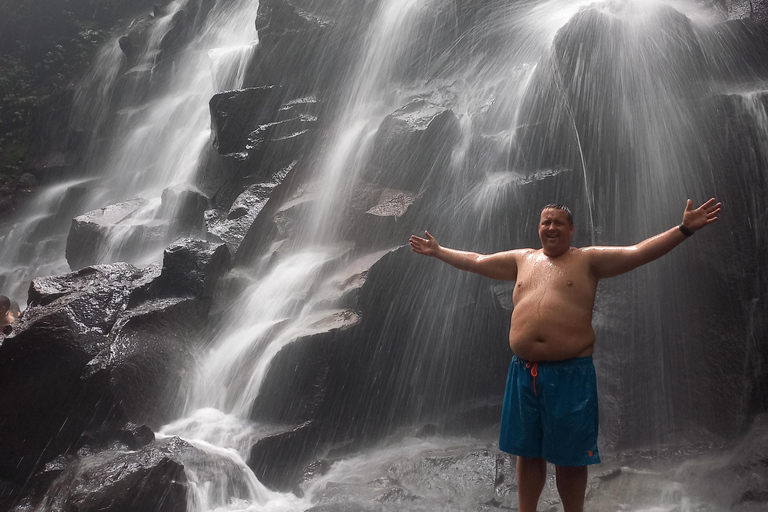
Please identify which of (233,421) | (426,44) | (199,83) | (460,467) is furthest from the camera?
(199,83)

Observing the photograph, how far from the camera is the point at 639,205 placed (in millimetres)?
6281

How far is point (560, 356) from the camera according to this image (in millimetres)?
2934

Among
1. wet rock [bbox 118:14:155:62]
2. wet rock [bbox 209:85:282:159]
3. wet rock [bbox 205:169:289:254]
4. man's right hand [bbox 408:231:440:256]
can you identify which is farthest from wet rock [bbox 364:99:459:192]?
wet rock [bbox 118:14:155:62]

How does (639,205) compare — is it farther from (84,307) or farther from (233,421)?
(84,307)

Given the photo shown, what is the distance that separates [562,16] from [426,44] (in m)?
2.56

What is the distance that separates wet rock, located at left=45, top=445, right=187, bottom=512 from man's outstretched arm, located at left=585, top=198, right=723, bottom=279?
3.96 m

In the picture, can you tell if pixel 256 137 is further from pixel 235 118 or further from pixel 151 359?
pixel 151 359

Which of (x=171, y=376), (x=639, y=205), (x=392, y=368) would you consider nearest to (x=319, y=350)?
(x=392, y=368)

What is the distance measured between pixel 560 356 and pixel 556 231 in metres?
0.67

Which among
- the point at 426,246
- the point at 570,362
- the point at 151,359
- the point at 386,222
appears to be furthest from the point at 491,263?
the point at 151,359

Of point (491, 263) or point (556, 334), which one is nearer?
point (556, 334)

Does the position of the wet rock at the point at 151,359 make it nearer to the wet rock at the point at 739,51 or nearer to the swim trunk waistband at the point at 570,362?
the swim trunk waistband at the point at 570,362

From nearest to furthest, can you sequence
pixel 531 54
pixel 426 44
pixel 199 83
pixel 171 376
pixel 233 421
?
pixel 233 421, pixel 171 376, pixel 531 54, pixel 426 44, pixel 199 83

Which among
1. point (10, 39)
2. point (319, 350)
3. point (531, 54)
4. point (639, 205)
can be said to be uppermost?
point (10, 39)
